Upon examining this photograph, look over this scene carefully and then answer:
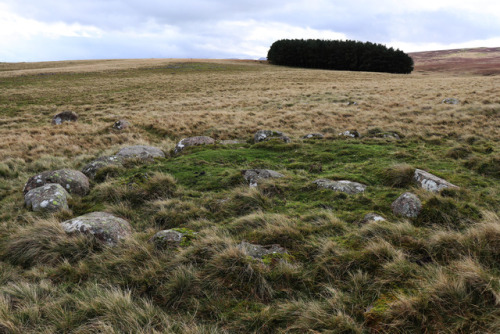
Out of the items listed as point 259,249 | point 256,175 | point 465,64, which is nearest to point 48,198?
point 256,175

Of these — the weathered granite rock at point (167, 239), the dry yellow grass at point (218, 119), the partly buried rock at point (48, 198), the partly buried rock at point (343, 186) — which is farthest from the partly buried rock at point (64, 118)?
the partly buried rock at point (343, 186)

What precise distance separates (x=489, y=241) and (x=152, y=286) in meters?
4.38

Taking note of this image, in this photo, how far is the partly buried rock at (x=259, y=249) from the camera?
4.00m

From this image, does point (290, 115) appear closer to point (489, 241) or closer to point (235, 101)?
point (235, 101)

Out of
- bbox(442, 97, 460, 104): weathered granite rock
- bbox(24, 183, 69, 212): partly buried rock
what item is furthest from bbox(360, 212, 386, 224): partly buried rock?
bbox(442, 97, 460, 104): weathered granite rock

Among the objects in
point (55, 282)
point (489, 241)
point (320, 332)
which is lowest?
point (55, 282)

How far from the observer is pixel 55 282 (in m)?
3.93

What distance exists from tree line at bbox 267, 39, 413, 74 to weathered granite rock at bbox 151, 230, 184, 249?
85.7 m

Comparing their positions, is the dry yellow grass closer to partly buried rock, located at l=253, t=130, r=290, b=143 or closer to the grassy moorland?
partly buried rock, located at l=253, t=130, r=290, b=143

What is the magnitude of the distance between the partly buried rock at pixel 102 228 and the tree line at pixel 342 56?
85721 millimetres

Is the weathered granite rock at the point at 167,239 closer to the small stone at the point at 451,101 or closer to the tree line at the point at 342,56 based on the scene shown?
the small stone at the point at 451,101

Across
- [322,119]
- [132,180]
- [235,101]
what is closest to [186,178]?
[132,180]

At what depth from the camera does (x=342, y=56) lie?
80.8 metres

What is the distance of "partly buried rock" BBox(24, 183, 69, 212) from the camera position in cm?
612
